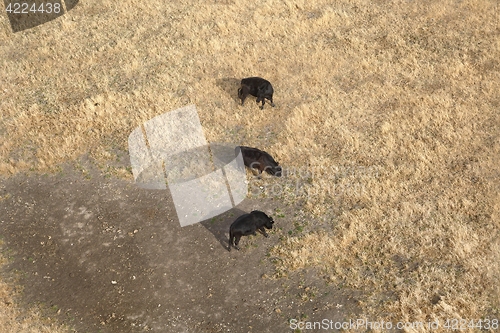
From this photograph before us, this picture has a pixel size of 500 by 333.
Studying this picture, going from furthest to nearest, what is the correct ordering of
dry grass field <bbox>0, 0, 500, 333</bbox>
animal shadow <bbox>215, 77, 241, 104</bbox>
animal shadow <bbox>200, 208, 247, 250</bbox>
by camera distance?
animal shadow <bbox>215, 77, 241, 104</bbox>
animal shadow <bbox>200, 208, 247, 250</bbox>
dry grass field <bbox>0, 0, 500, 333</bbox>

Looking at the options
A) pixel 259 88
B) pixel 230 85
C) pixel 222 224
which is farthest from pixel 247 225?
pixel 230 85

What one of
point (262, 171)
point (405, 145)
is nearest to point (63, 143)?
point (262, 171)

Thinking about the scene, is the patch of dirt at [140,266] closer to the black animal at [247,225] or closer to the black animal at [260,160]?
the black animal at [247,225]

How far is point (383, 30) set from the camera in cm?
2258

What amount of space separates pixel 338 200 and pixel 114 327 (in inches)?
276

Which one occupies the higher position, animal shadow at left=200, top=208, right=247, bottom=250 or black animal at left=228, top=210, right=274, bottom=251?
black animal at left=228, top=210, right=274, bottom=251

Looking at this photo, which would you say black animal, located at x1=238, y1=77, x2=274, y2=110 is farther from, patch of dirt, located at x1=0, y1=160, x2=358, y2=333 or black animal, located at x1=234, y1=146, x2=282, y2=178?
patch of dirt, located at x1=0, y1=160, x2=358, y2=333

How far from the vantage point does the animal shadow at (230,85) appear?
754 inches

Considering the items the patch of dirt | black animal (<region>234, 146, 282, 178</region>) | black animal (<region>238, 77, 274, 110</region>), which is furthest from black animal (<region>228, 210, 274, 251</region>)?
black animal (<region>238, 77, 274, 110</region>)

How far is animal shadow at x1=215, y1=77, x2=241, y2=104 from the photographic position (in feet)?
62.8

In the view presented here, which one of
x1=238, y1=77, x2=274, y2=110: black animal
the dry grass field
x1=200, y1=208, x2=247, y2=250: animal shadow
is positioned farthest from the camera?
x1=238, y1=77, x2=274, y2=110: black animal

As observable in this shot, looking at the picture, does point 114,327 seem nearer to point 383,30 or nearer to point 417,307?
point 417,307

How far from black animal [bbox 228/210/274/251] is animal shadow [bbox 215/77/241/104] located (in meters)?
7.17

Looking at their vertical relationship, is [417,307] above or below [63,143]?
below
